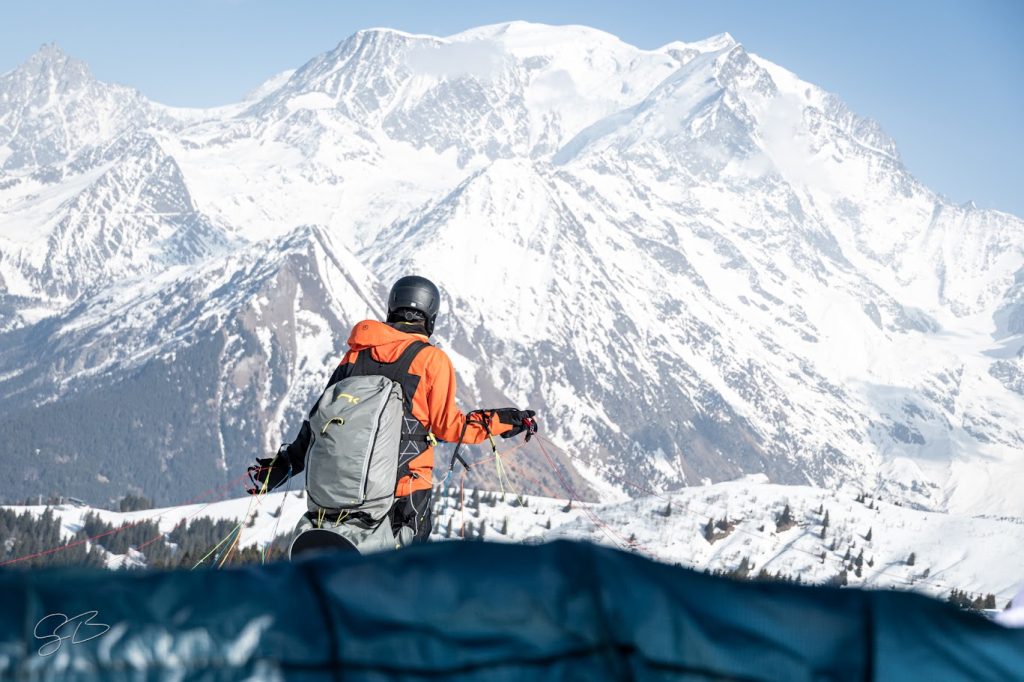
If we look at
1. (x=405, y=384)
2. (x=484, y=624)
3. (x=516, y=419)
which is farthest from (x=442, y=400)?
(x=484, y=624)

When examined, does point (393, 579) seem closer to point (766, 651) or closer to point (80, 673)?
point (80, 673)

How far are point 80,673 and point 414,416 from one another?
707cm

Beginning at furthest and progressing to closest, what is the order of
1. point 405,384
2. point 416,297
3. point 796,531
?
point 796,531, point 416,297, point 405,384

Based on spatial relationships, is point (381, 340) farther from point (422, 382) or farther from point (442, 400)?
point (442, 400)

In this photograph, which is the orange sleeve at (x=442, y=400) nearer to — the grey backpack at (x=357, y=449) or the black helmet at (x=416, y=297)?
the grey backpack at (x=357, y=449)

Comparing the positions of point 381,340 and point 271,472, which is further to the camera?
point 271,472

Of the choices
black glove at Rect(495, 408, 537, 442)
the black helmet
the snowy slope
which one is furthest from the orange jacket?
the snowy slope

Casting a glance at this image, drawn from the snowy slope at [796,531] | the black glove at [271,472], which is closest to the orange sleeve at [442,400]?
the black glove at [271,472]

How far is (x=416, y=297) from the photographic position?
11.5 m

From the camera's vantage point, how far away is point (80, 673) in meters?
3.16

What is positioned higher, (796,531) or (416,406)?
(416,406)

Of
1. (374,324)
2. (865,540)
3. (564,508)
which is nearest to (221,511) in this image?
(564,508)

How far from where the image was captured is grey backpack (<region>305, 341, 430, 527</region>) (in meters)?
9.50

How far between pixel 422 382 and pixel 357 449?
113cm
